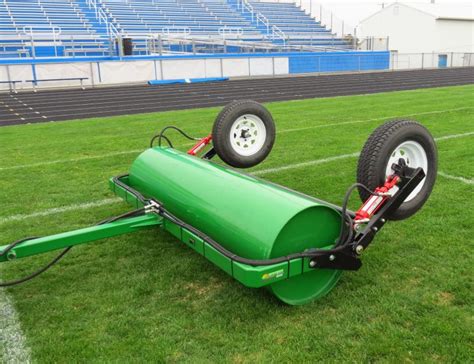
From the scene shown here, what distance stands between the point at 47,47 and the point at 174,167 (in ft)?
95.5

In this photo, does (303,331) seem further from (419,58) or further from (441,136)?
(419,58)

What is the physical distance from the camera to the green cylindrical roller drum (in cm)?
325

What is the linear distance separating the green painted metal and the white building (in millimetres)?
47580

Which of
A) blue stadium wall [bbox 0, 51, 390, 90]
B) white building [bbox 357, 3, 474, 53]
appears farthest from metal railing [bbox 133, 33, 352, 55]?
white building [bbox 357, 3, 474, 53]

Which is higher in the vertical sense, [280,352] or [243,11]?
[243,11]

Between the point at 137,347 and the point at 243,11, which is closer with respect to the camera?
the point at 137,347

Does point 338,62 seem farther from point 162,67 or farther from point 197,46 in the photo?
point 162,67

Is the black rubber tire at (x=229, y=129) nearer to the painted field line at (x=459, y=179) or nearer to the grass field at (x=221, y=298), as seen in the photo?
the grass field at (x=221, y=298)

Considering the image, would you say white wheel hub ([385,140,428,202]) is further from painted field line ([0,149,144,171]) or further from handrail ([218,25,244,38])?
handrail ([218,25,244,38])

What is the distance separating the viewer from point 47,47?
3038 centimetres

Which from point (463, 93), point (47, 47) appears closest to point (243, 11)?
point (47, 47)

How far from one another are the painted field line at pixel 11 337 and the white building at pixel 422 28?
159ft

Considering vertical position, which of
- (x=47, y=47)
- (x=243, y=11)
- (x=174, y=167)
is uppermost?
(x=243, y=11)

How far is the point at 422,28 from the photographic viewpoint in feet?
153
